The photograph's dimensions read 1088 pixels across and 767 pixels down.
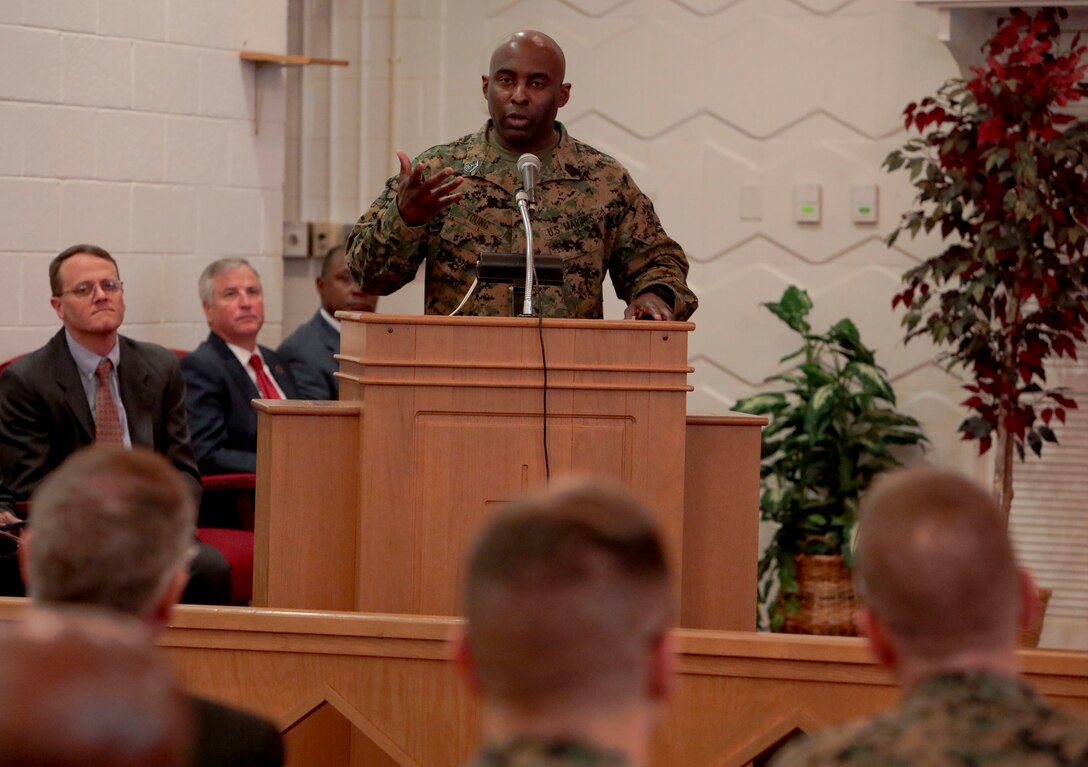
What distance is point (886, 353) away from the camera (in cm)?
548

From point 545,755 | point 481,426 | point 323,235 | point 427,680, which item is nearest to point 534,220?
point 481,426

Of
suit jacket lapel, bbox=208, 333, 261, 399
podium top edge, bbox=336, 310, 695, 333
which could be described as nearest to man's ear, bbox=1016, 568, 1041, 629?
podium top edge, bbox=336, 310, 695, 333

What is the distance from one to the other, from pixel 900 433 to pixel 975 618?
4.07m

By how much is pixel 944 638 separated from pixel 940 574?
6 cm

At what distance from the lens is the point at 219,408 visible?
4730mm

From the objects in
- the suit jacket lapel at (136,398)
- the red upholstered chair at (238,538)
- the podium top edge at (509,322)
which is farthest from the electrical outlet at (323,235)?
the podium top edge at (509,322)

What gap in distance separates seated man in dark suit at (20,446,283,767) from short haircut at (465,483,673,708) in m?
0.37

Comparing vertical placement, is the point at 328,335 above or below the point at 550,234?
below

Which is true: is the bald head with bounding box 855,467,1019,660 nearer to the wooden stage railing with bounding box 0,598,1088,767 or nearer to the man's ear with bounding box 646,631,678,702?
the man's ear with bounding box 646,631,678,702

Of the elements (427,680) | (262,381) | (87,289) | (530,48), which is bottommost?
(427,680)

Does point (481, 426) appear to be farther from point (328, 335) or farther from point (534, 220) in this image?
point (328, 335)

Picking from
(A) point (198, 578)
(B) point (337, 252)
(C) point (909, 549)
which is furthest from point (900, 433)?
(C) point (909, 549)

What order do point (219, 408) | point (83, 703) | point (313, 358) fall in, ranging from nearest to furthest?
point (83, 703), point (219, 408), point (313, 358)

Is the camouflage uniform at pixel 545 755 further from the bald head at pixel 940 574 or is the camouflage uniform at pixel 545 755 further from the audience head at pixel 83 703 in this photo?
the bald head at pixel 940 574
